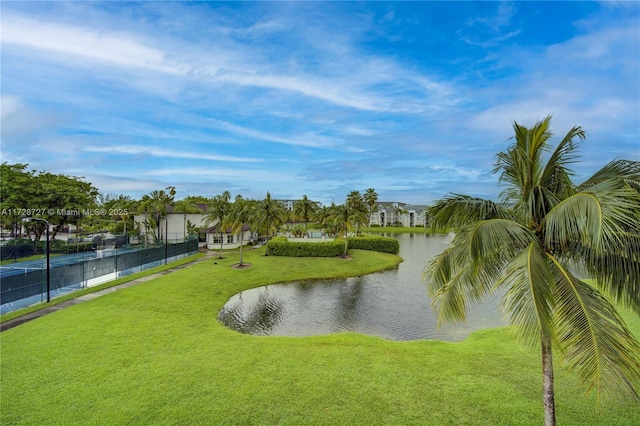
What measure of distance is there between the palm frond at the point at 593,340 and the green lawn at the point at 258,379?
1.86 meters

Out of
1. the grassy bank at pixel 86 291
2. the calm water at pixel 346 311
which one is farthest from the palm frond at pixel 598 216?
the grassy bank at pixel 86 291

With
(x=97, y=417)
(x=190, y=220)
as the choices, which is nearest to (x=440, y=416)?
(x=97, y=417)

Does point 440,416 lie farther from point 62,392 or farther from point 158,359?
point 62,392

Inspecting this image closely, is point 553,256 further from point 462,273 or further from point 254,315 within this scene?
point 254,315

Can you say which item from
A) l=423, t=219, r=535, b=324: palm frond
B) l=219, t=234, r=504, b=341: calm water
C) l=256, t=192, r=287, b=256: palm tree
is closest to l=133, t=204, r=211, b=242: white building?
l=256, t=192, r=287, b=256: palm tree

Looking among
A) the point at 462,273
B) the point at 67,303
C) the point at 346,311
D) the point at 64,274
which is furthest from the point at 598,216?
the point at 64,274

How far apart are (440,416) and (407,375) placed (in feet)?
6.92

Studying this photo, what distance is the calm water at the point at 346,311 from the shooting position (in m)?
16.4

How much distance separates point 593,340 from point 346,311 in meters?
15.7

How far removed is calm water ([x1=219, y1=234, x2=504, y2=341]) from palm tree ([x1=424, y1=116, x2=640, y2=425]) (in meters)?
9.68

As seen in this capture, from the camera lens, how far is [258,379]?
9.84 m

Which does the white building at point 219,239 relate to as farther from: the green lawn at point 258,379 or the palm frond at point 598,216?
the palm frond at point 598,216

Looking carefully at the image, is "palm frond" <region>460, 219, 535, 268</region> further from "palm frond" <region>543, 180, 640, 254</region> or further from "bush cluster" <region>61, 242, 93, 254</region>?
"bush cluster" <region>61, 242, 93, 254</region>

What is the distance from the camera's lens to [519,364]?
1101 cm
